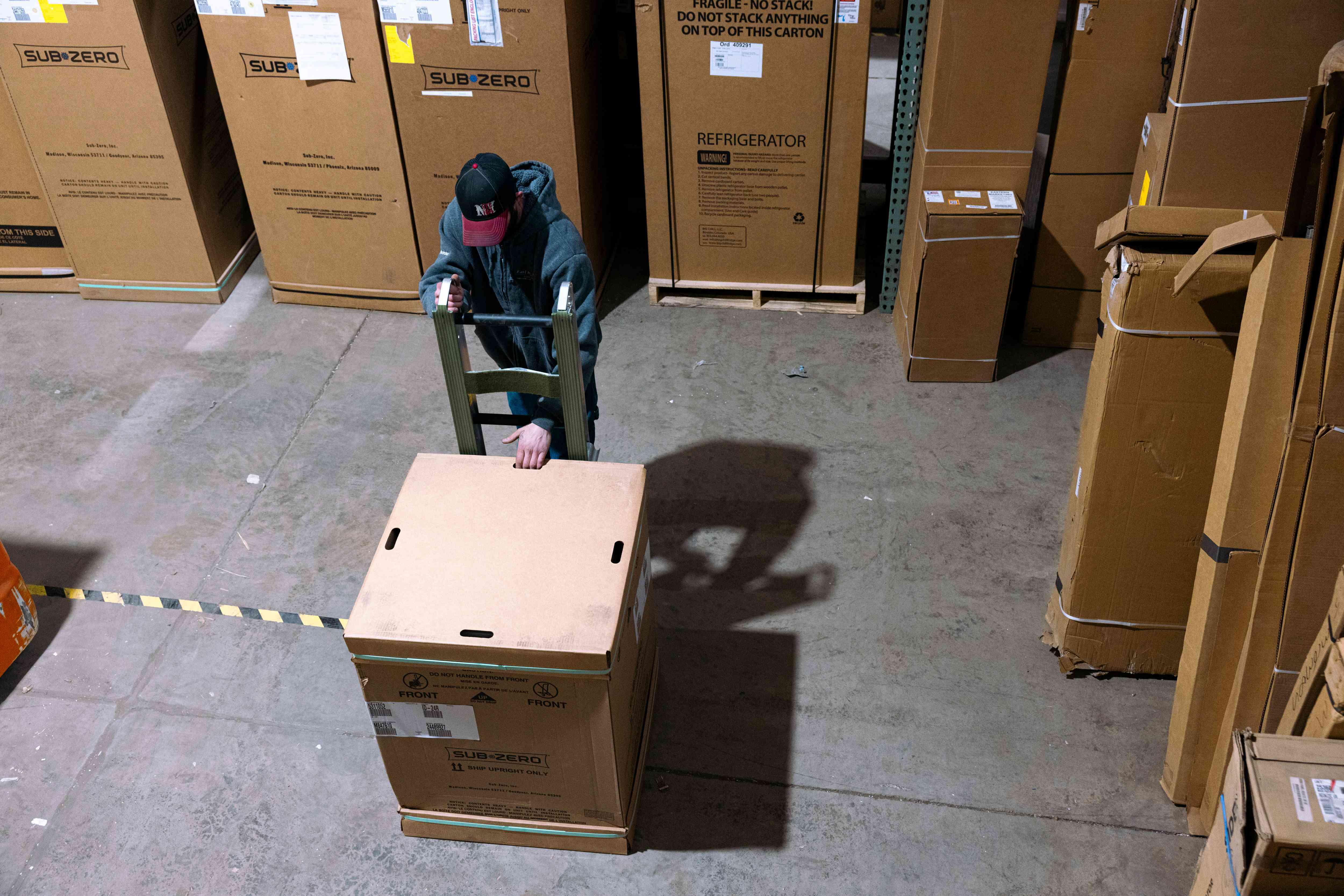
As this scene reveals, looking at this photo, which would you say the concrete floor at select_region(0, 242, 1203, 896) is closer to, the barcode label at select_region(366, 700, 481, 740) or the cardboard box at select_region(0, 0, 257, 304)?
the cardboard box at select_region(0, 0, 257, 304)

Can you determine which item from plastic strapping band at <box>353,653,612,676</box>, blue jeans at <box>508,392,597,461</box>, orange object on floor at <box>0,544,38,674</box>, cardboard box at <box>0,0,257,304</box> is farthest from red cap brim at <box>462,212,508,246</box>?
cardboard box at <box>0,0,257,304</box>

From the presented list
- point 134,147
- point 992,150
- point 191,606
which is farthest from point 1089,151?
point 134,147

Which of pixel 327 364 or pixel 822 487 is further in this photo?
pixel 327 364

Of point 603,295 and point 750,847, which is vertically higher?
point 603,295

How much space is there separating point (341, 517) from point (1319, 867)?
3.26 metres

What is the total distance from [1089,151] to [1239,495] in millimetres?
2194

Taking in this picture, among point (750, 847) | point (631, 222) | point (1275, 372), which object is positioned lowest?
point (750, 847)

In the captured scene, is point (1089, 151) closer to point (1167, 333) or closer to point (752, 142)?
point (752, 142)

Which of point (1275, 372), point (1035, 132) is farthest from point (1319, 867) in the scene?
point (1035, 132)

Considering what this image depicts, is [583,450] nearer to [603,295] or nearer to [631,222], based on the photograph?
[603,295]

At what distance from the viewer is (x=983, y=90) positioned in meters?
3.99

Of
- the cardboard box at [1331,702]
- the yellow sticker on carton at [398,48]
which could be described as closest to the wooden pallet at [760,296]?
the yellow sticker on carton at [398,48]

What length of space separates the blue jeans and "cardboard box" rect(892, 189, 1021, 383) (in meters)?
1.71

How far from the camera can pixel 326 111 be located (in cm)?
450
